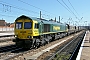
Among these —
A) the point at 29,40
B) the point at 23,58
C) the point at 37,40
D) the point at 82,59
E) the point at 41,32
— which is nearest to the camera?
the point at 82,59

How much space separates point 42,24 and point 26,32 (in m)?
3.48

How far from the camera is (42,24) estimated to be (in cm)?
2075

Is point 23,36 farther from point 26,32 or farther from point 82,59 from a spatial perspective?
point 82,59

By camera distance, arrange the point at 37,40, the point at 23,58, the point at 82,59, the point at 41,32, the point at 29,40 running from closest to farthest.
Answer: the point at 82,59, the point at 23,58, the point at 29,40, the point at 37,40, the point at 41,32

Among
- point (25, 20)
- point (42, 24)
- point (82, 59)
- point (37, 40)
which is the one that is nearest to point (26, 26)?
point (25, 20)

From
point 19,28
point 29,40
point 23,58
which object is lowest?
point 23,58

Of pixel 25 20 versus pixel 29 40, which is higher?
pixel 25 20

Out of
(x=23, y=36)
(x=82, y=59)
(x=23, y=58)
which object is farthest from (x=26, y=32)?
(x=82, y=59)

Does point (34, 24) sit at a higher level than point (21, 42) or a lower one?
higher

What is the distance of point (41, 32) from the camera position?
66.0ft

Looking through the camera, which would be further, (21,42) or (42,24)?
(42,24)

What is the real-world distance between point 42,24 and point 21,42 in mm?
4018

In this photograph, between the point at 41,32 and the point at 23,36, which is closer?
the point at 23,36

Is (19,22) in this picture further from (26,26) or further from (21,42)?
(21,42)
